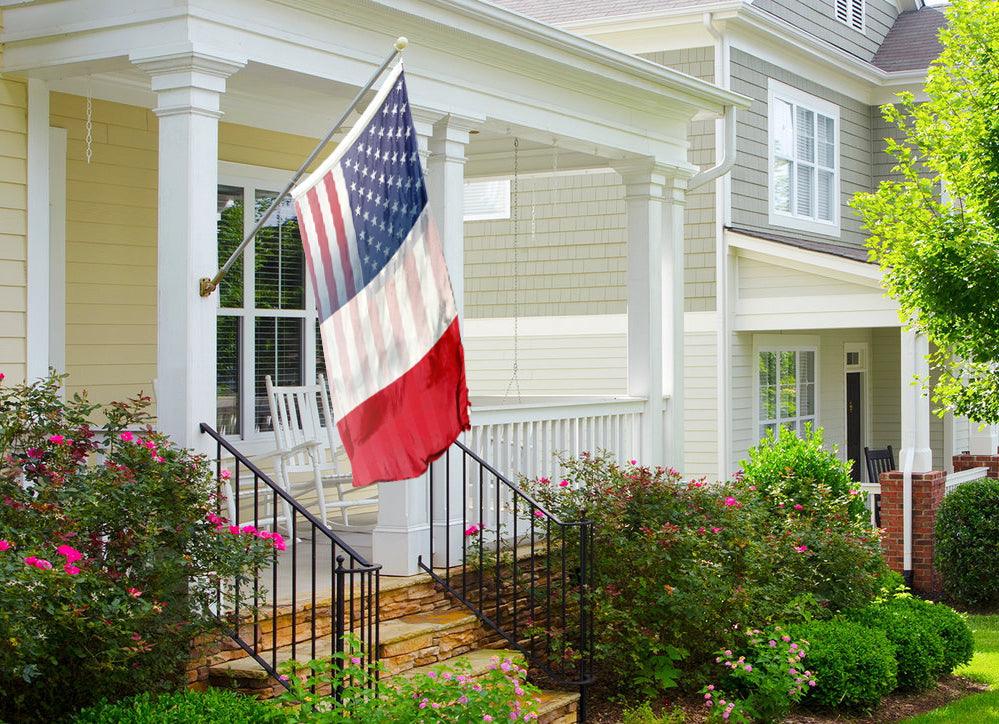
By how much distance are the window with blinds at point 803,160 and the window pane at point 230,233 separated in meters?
7.77

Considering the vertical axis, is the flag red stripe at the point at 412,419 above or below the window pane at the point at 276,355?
below

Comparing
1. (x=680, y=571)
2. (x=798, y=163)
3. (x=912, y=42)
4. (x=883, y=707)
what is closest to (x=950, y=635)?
(x=883, y=707)

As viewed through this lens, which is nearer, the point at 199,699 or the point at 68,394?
the point at 199,699

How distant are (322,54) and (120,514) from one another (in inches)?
114

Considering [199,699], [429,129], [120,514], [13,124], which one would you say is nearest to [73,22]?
[13,124]

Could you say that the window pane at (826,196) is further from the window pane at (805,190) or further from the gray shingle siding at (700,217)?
the gray shingle siding at (700,217)

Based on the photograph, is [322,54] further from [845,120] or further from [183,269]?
[845,120]

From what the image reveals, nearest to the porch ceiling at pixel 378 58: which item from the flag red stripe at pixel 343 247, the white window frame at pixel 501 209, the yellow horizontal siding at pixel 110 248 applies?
the yellow horizontal siding at pixel 110 248

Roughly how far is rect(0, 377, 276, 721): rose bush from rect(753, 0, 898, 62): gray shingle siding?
11207mm

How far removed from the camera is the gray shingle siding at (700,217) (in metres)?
14.4

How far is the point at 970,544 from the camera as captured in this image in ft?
40.7

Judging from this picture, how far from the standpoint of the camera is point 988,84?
10.4 m

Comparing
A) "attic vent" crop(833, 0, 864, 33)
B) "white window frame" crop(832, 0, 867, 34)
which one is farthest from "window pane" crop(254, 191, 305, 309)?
"attic vent" crop(833, 0, 864, 33)

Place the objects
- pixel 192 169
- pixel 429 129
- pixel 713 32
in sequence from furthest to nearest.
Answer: pixel 713 32 < pixel 429 129 < pixel 192 169
